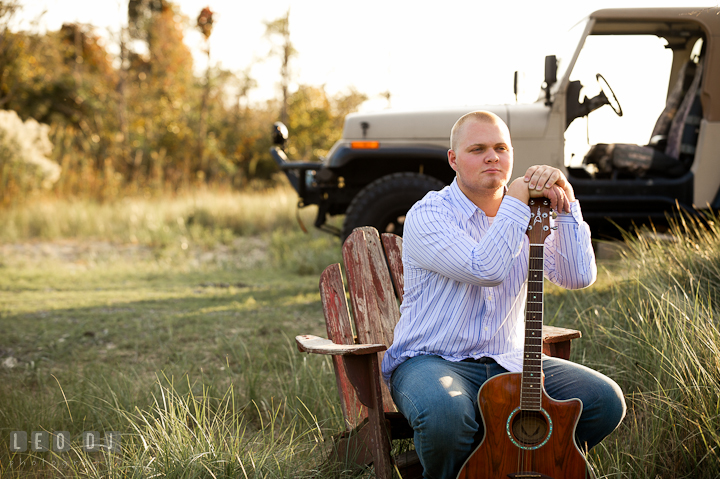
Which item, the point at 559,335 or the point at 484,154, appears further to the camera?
the point at 559,335

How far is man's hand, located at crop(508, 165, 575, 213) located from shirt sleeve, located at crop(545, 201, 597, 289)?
166mm

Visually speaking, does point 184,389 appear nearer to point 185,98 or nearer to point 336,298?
point 336,298

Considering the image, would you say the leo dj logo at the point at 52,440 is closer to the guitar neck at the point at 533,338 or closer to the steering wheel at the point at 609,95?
the guitar neck at the point at 533,338

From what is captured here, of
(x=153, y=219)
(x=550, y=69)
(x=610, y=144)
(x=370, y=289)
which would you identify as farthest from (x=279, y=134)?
(x=153, y=219)

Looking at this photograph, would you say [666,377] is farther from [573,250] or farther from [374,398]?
[374,398]

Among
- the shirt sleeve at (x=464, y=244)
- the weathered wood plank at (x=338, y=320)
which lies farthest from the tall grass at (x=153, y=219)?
the shirt sleeve at (x=464, y=244)

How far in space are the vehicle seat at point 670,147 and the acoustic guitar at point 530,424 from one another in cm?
400

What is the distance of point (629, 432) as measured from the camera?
8.32 feet

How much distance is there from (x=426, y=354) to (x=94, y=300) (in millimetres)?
4331

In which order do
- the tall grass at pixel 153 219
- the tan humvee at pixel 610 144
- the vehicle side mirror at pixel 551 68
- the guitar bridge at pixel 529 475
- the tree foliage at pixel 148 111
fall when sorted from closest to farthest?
the guitar bridge at pixel 529 475
the vehicle side mirror at pixel 551 68
the tan humvee at pixel 610 144
the tall grass at pixel 153 219
the tree foliage at pixel 148 111

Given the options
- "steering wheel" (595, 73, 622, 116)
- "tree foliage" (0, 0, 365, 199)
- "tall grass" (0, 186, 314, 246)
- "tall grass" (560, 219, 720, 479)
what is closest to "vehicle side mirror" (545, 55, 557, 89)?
"steering wheel" (595, 73, 622, 116)

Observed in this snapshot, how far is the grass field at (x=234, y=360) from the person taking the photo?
7.16 feet

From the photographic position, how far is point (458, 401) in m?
1.92

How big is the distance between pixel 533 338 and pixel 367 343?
3.00ft
